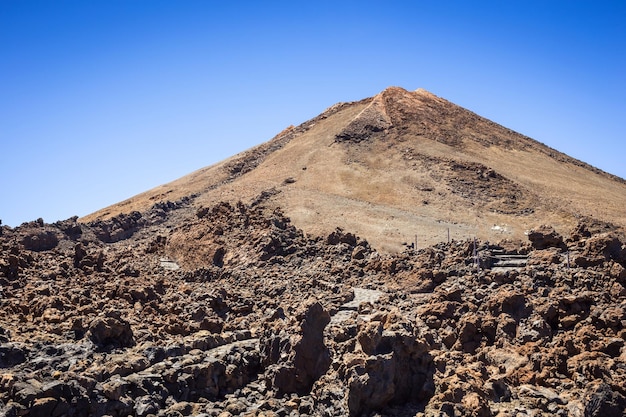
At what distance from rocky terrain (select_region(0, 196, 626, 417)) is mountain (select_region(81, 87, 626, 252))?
44.3 feet

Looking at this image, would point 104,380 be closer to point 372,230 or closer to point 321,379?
point 321,379

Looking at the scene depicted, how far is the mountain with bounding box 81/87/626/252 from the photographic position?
138 ft

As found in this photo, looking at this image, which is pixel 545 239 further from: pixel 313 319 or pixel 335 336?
pixel 313 319

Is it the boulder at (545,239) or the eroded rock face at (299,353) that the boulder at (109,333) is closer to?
the eroded rock face at (299,353)

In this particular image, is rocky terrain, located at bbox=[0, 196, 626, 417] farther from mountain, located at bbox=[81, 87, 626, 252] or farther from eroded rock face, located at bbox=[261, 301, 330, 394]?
mountain, located at bbox=[81, 87, 626, 252]

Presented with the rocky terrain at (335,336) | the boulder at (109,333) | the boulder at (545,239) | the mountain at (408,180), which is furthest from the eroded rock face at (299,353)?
the mountain at (408,180)

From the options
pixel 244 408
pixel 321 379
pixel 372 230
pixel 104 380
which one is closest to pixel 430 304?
pixel 321 379

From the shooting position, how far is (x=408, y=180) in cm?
5009

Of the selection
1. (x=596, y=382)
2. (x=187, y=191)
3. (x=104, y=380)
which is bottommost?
(x=596, y=382)

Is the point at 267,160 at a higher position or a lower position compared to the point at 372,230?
higher

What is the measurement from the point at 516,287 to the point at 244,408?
8410 mm

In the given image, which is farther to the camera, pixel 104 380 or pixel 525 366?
pixel 525 366

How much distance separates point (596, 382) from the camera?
1330cm

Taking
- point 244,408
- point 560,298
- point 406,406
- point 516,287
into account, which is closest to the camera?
point 406,406
